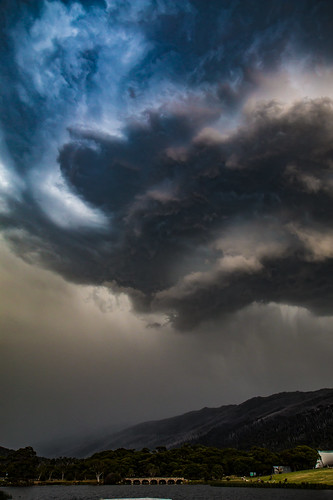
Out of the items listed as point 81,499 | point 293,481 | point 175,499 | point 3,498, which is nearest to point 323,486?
point 293,481

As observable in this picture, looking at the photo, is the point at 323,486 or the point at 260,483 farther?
the point at 260,483

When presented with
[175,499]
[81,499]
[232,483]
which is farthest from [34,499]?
[232,483]

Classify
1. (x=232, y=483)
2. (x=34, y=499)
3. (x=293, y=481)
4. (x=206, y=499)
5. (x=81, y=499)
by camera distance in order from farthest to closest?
Result: 1. (x=232, y=483)
2. (x=293, y=481)
3. (x=34, y=499)
4. (x=81, y=499)
5. (x=206, y=499)

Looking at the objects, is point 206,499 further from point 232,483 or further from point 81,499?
point 232,483

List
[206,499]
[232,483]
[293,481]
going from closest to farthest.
Answer: [206,499] → [293,481] → [232,483]

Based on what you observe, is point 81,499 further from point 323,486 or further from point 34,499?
point 323,486

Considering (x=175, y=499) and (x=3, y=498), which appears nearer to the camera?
(x=175, y=499)

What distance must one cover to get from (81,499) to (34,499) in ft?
66.4

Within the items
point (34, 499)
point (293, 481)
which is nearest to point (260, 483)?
point (293, 481)

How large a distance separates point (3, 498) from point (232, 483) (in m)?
91.8

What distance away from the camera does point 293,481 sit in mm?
154125

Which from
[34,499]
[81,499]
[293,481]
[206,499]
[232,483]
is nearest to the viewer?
[206,499]

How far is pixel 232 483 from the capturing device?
174m

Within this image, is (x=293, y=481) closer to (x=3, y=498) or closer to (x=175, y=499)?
(x=175, y=499)
